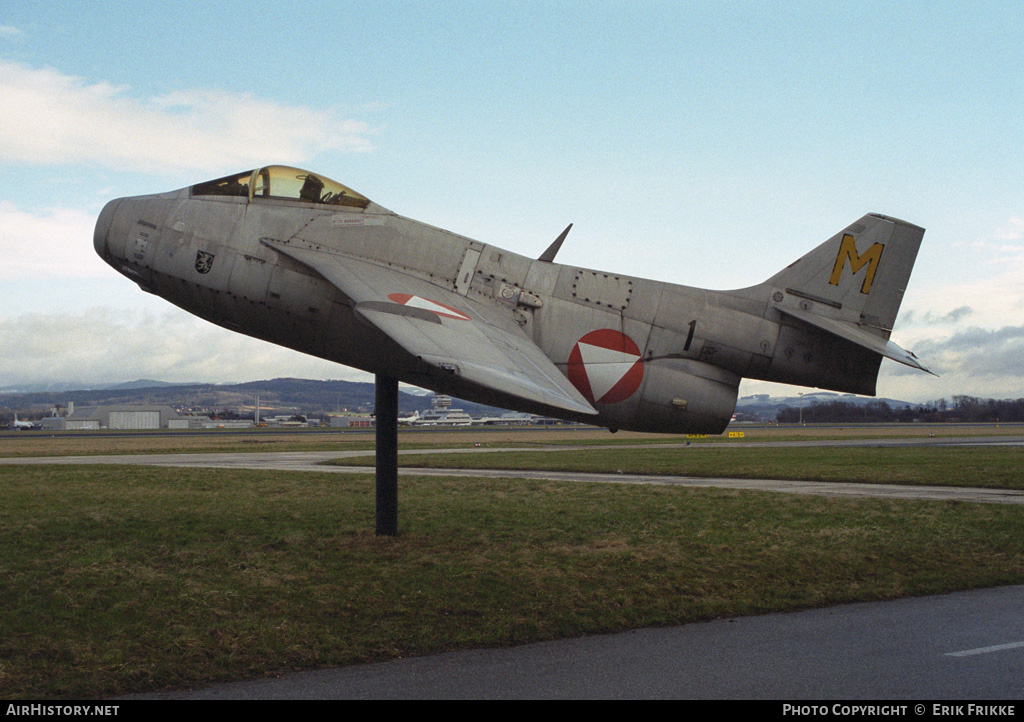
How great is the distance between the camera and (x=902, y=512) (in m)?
18.1

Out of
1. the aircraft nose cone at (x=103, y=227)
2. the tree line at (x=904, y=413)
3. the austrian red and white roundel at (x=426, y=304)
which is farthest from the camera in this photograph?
the tree line at (x=904, y=413)

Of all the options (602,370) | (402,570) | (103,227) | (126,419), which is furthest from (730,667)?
(126,419)

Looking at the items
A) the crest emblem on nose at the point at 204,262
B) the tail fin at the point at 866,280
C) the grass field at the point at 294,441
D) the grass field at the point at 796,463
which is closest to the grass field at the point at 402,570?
the tail fin at the point at 866,280

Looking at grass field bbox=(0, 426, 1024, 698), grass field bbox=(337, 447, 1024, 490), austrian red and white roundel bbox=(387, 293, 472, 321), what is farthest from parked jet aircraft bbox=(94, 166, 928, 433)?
grass field bbox=(337, 447, 1024, 490)

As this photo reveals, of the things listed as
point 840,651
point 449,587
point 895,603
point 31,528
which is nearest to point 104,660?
point 449,587

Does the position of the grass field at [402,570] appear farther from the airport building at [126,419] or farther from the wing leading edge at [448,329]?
the airport building at [126,419]

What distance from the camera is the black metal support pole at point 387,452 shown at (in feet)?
43.5

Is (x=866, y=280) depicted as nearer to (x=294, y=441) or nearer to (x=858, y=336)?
(x=858, y=336)

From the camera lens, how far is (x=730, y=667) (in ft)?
24.9

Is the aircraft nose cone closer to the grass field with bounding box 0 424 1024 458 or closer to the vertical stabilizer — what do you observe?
the vertical stabilizer

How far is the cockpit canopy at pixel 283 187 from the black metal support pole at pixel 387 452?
10.2ft

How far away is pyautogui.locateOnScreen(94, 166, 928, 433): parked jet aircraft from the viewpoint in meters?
10.8

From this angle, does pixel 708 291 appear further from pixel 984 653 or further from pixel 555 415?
pixel 984 653

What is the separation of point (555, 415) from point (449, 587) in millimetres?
3098
